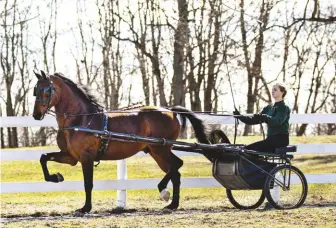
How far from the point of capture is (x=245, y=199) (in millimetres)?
11797

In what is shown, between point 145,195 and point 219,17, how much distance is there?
1442 cm

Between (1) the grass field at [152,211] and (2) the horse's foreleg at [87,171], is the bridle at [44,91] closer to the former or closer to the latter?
(2) the horse's foreleg at [87,171]

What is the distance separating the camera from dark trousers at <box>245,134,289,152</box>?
10.4 meters

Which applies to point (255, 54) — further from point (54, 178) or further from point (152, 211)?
point (54, 178)

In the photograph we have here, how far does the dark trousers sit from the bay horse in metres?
1.08

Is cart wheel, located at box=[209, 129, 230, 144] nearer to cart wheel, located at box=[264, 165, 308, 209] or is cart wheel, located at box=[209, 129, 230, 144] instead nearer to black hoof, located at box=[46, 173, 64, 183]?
cart wheel, located at box=[264, 165, 308, 209]

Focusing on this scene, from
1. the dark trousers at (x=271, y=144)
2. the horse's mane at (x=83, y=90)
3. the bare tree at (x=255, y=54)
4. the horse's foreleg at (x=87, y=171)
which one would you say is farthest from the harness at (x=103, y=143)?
Result: the bare tree at (x=255, y=54)

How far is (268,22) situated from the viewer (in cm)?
2677

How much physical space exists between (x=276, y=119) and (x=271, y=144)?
→ 0.38m

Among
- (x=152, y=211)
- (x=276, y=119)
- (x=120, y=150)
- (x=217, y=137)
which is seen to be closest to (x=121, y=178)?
(x=152, y=211)

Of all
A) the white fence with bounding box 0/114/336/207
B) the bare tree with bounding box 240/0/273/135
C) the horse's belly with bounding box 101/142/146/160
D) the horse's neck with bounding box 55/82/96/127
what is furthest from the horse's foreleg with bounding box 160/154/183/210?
the bare tree with bounding box 240/0/273/135

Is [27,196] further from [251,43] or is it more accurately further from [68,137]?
[251,43]

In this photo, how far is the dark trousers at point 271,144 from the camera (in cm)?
1042

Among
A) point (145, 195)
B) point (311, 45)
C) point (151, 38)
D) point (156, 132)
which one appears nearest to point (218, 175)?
point (156, 132)
